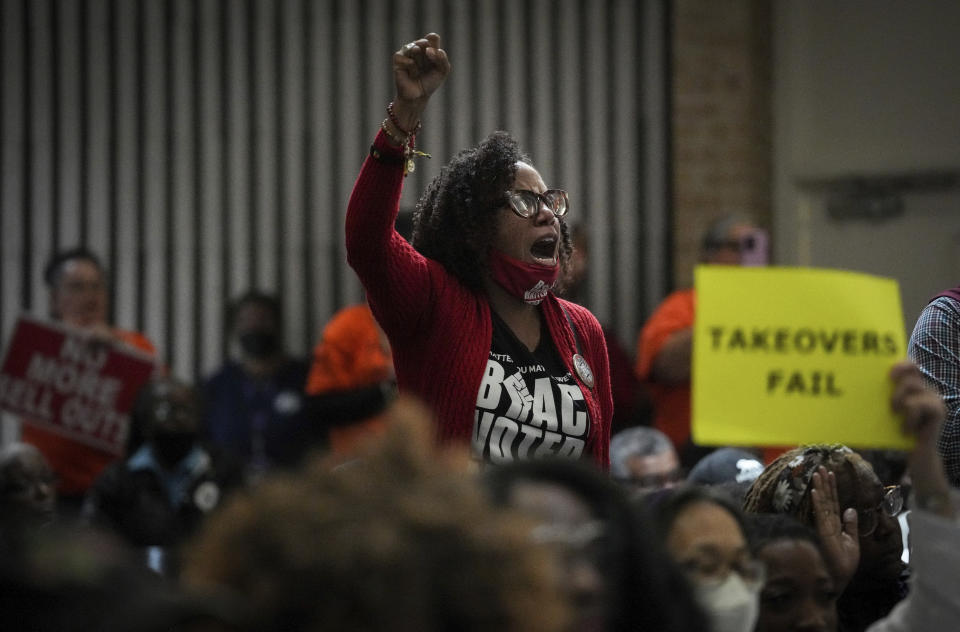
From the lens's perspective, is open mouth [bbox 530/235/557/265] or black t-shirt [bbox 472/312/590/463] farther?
open mouth [bbox 530/235/557/265]

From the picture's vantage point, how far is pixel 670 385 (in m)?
5.41

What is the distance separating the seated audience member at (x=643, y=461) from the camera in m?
4.68

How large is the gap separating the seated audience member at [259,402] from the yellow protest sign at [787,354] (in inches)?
165

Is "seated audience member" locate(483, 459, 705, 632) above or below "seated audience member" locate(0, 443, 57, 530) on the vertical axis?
above

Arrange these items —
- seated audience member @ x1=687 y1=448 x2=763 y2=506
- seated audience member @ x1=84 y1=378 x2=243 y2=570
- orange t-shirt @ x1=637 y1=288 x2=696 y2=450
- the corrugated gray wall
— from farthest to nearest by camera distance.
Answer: the corrugated gray wall
orange t-shirt @ x1=637 y1=288 x2=696 y2=450
seated audience member @ x1=84 y1=378 x2=243 y2=570
seated audience member @ x1=687 y1=448 x2=763 y2=506

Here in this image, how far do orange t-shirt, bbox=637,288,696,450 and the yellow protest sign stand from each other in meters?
3.38

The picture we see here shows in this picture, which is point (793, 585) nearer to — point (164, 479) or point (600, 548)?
point (600, 548)

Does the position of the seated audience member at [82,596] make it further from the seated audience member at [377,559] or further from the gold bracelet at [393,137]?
the gold bracelet at [393,137]

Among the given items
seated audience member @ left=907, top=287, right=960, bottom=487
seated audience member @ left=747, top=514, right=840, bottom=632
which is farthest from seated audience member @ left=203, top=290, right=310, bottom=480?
seated audience member @ left=747, top=514, right=840, bottom=632

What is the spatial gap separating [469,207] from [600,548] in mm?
1601

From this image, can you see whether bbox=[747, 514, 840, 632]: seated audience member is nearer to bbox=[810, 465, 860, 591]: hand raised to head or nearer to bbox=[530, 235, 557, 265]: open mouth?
bbox=[810, 465, 860, 591]: hand raised to head

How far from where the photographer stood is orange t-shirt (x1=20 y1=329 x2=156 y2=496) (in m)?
5.72

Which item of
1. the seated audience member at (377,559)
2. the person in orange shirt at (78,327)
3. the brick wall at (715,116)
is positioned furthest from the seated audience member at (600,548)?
the brick wall at (715,116)

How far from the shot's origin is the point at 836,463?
2.99 metres
